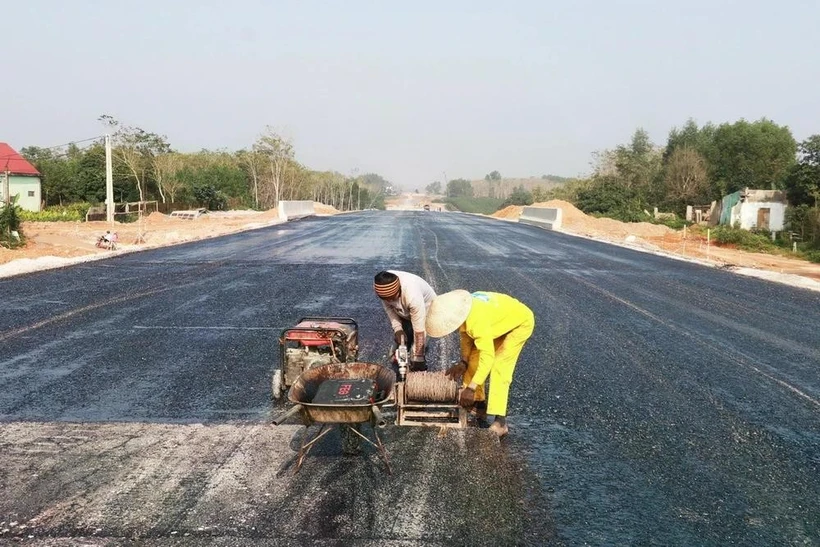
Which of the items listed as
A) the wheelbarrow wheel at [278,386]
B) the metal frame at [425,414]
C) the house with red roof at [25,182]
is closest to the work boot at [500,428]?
the metal frame at [425,414]

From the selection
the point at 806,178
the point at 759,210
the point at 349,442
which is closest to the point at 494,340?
the point at 349,442

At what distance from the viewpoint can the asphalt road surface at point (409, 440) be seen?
4320 mm

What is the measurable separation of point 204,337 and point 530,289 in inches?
294

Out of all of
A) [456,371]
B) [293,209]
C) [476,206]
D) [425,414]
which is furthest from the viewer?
[476,206]

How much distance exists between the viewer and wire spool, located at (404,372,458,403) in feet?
19.5

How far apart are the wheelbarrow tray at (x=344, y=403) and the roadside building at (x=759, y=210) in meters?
37.5

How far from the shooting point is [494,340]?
595 cm

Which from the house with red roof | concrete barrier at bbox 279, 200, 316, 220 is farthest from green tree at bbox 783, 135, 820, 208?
the house with red roof

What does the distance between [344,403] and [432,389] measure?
115 centimetres

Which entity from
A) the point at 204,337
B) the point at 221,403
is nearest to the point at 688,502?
the point at 221,403

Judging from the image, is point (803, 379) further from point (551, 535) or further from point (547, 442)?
point (551, 535)

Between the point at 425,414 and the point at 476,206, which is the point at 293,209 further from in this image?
the point at 476,206

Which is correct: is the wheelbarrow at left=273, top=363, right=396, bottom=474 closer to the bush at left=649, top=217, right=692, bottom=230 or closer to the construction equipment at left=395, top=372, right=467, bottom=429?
the construction equipment at left=395, top=372, right=467, bottom=429

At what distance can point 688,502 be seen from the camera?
4762 millimetres
